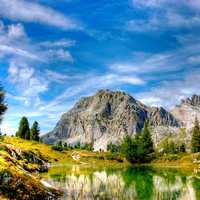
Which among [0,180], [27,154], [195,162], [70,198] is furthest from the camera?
[195,162]

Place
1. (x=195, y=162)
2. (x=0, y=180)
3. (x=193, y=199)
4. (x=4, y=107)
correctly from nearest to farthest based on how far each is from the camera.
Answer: (x=0, y=180) → (x=193, y=199) → (x=4, y=107) → (x=195, y=162)

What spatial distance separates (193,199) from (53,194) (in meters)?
18.8

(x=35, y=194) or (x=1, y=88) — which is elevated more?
(x=1, y=88)

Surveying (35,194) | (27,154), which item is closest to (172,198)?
(35,194)

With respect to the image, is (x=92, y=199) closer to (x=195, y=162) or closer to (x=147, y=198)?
(x=147, y=198)

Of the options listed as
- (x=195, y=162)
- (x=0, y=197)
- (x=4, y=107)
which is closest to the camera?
(x=0, y=197)

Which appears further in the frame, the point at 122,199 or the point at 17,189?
the point at 122,199

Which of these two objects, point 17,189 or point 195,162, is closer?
point 17,189

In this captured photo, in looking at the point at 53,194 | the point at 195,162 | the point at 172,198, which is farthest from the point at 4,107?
the point at 195,162

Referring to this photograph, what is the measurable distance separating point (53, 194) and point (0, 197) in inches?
555

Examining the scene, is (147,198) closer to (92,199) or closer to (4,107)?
(92,199)

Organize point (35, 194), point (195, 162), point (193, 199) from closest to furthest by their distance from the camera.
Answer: point (35, 194)
point (193, 199)
point (195, 162)

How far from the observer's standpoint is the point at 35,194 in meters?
38.5

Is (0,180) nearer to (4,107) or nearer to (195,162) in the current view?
(4,107)
